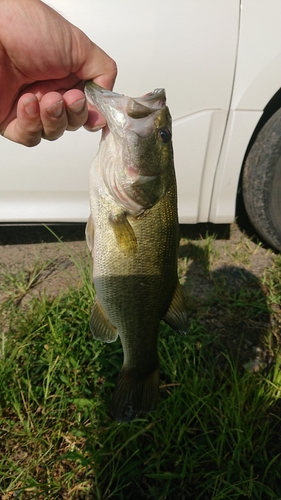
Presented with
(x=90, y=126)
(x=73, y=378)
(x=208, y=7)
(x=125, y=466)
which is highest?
(x=208, y=7)

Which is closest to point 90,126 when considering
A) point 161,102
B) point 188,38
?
point 161,102

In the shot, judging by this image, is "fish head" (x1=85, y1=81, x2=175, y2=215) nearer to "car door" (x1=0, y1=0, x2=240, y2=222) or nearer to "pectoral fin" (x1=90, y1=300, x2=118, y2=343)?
→ "pectoral fin" (x1=90, y1=300, x2=118, y2=343)

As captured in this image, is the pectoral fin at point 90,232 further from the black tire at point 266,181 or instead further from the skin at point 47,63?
the black tire at point 266,181

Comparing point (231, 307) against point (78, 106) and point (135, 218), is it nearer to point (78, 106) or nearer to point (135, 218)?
point (135, 218)

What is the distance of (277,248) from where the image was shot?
3061 millimetres

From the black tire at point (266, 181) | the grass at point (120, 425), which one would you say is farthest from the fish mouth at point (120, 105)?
the black tire at point (266, 181)

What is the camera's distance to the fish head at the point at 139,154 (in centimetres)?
136

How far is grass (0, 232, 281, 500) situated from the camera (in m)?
1.79

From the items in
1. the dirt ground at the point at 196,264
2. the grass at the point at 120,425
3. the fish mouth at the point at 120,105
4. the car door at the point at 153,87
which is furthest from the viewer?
the dirt ground at the point at 196,264

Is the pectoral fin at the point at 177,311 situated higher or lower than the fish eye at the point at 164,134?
lower

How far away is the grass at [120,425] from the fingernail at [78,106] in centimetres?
118

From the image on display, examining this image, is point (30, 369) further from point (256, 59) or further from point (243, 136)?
point (256, 59)

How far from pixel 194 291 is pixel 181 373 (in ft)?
2.70

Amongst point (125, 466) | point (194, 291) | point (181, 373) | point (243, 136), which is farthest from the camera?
point (194, 291)
